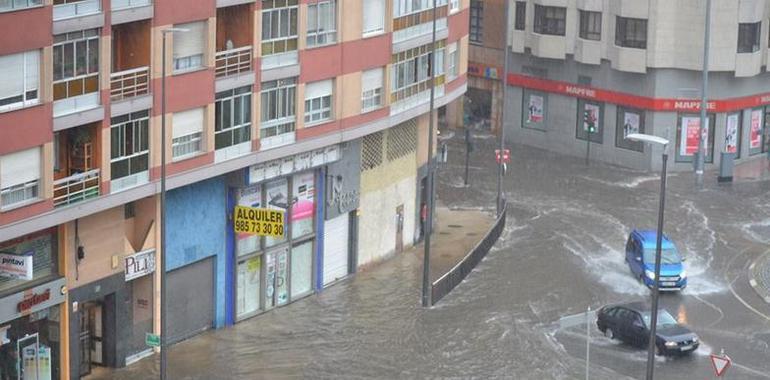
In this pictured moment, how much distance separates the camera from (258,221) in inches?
2203

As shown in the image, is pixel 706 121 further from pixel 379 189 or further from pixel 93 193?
pixel 93 193

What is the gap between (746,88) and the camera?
88.0 metres

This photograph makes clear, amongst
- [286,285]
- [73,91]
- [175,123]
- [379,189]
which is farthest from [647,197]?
[73,91]

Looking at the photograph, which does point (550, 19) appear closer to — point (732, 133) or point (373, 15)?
point (732, 133)

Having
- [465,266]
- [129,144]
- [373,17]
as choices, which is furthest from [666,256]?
[129,144]

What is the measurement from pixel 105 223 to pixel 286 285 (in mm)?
10475

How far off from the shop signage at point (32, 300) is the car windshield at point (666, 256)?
23999 millimetres

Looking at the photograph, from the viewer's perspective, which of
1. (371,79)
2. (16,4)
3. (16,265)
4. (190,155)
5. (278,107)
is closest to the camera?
(16,4)

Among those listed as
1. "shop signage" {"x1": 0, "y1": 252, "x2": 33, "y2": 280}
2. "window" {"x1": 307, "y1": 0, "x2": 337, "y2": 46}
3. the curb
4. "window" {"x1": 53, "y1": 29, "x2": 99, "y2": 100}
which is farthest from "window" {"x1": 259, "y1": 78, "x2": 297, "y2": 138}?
the curb

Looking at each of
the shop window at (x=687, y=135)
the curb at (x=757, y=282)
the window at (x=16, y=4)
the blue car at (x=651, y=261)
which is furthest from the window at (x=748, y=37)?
the window at (x=16, y=4)

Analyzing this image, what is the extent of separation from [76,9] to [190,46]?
5867 mm

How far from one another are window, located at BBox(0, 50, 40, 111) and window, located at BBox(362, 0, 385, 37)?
56.4 ft

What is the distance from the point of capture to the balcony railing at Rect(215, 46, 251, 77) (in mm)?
55562

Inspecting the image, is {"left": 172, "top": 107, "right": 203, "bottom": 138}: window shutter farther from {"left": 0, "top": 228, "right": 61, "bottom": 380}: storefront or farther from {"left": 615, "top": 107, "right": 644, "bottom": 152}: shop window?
{"left": 615, "top": 107, "right": 644, "bottom": 152}: shop window
